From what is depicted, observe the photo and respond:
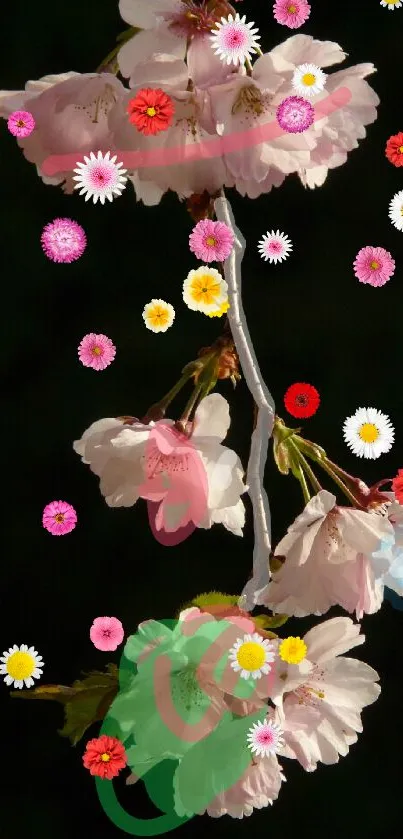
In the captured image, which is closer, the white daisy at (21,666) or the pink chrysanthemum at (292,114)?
the pink chrysanthemum at (292,114)

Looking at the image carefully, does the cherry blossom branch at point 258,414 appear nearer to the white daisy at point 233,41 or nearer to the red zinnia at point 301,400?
the red zinnia at point 301,400

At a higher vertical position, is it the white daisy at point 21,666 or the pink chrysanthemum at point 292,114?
the pink chrysanthemum at point 292,114

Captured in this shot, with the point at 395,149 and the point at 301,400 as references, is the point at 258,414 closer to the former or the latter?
the point at 301,400

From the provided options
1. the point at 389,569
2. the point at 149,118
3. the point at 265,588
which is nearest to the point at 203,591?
the point at 265,588

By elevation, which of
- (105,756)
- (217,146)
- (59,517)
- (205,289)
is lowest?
(105,756)

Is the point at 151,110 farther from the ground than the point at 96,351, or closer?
farther from the ground

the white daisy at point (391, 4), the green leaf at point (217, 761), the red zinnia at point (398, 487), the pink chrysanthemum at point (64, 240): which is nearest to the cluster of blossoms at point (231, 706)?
the green leaf at point (217, 761)

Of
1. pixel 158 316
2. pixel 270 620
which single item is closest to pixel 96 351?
pixel 158 316
